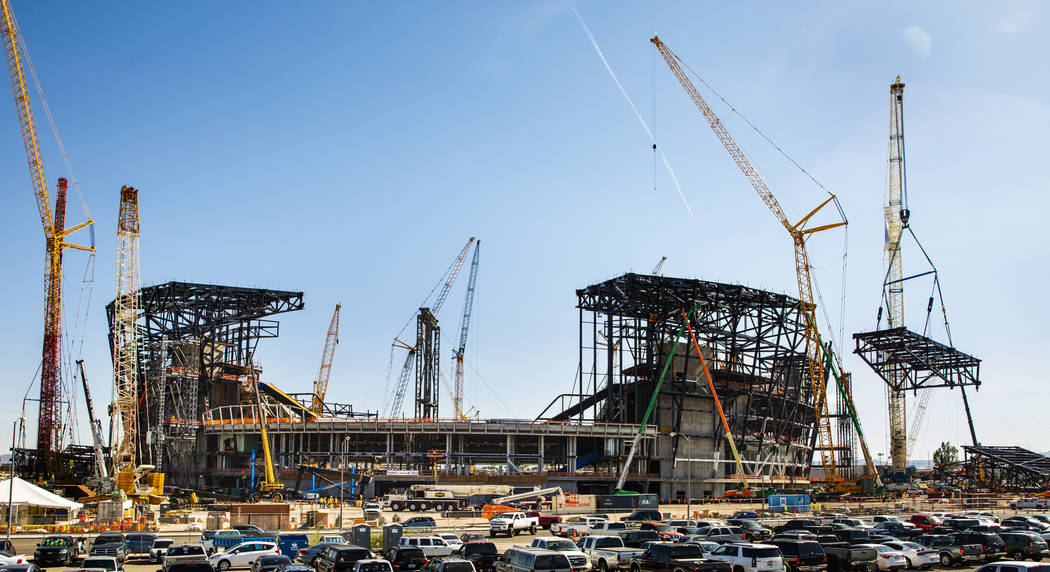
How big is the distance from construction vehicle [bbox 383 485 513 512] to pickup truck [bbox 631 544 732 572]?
50461mm

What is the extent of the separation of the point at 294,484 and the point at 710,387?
62483 mm

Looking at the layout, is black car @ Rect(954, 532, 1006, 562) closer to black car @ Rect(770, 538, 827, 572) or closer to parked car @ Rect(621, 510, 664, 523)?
black car @ Rect(770, 538, 827, 572)

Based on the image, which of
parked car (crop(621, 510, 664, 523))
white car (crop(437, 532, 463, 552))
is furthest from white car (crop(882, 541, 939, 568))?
parked car (crop(621, 510, 664, 523))

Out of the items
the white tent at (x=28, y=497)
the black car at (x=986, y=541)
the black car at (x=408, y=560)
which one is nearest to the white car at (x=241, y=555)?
the black car at (x=408, y=560)

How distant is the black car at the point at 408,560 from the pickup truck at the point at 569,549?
5477 mm

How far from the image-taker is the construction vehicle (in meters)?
87.1

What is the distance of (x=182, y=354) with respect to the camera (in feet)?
446

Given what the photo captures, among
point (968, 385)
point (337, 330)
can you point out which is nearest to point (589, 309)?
point (968, 385)

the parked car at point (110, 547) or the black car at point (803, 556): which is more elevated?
the black car at point (803, 556)

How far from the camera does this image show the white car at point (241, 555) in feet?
134

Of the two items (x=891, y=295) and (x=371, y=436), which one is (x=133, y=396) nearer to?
(x=371, y=436)

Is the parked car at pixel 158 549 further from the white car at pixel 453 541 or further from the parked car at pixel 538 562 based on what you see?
the parked car at pixel 538 562

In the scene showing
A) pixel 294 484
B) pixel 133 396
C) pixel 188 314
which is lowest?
pixel 294 484

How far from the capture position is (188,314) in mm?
137875
